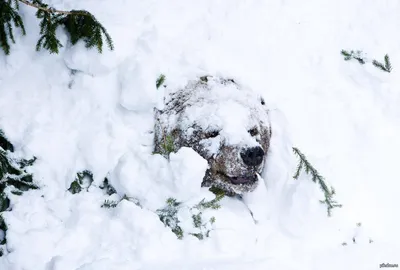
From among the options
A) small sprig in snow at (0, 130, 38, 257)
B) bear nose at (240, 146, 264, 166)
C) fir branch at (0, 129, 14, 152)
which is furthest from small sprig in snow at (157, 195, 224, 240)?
fir branch at (0, 129, 14, 152)

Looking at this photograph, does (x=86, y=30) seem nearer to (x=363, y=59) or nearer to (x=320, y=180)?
(x=320, y=180)

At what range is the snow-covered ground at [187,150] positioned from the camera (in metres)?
3.43

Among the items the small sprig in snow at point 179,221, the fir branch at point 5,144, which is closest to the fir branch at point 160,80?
the small sprig in snow at point 179,221

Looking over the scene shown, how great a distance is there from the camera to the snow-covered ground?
11.2 ft

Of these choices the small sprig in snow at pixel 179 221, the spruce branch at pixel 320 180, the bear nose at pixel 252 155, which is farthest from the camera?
the bear nose at pixel 252 155

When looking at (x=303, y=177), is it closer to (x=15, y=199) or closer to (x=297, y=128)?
(x=297, y=128)

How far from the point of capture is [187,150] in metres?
3.89

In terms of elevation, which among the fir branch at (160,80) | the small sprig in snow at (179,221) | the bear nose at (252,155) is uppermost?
the fir branch at (160,80)

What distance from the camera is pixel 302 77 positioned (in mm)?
5219

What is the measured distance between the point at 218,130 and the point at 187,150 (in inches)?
19.7

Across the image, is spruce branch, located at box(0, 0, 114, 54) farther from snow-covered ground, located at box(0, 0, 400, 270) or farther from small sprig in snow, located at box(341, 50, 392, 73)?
small sprig in snow, located at box(341, 50, 392, 73)

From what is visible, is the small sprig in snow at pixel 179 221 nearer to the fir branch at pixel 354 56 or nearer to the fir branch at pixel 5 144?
the fir branch at pixel 5 144

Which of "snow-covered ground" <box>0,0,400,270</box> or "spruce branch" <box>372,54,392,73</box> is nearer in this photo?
"snow-covered ground" <box>0,0,400,270</box>

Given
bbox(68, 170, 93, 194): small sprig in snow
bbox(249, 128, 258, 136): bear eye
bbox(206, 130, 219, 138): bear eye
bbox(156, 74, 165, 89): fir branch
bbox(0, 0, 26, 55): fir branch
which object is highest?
bbox(0, 0, 26, 55): fir branch
